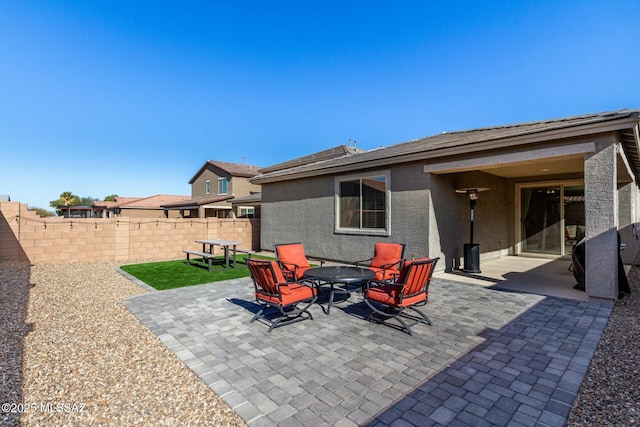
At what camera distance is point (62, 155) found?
2241 centimetres

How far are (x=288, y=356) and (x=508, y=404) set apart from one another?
2.33 metres

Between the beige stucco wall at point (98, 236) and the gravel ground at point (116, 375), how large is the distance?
19.8 feet

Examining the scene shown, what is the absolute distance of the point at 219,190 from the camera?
27.9 meters

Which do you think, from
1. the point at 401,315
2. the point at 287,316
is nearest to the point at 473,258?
the point at 401,315

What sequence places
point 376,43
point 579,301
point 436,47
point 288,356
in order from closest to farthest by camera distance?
point 288,356
point 579,301
point 436,47
point 376,43

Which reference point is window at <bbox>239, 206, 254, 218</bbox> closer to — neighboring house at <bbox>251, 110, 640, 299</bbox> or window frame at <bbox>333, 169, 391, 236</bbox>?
neighboring house at <bbox>251, 110, 640, 299</bbox>

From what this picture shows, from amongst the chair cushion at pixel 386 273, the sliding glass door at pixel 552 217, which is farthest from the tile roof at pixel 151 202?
the sliding glass door at pixel 552 217

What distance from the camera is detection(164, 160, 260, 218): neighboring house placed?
23828 mm

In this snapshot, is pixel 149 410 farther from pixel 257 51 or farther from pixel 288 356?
pixel 257 51

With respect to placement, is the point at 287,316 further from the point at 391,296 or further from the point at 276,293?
the point at 391,296

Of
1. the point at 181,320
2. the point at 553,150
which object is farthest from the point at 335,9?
the point at 181,320

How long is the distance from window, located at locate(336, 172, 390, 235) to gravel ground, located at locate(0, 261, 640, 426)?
5.64 metres

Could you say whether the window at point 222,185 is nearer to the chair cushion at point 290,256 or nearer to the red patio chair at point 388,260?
the chair cushion at point 290,256

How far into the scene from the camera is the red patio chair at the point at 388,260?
624cm
